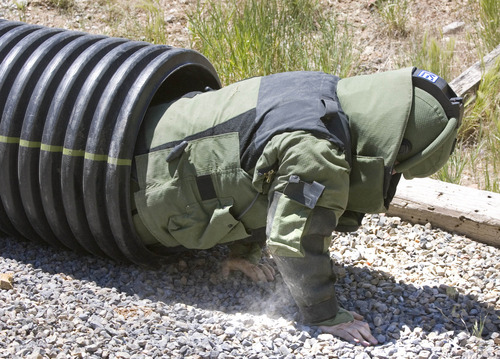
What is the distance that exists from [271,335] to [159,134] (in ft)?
3.27

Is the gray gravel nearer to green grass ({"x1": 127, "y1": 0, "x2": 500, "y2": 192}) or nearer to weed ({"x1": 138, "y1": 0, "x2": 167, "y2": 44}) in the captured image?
green grass ({"x1": 127, "y1": 0, "x2": 500, "y2": 192})

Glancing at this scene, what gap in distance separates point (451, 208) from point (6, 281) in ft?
7.50

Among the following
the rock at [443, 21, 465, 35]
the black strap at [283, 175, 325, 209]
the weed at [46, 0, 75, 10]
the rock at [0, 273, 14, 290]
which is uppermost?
the weed at [46, 0, 75, 10]

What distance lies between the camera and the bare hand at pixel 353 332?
3.02 meters

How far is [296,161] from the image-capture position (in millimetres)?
2832

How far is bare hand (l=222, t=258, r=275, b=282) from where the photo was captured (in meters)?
3.52

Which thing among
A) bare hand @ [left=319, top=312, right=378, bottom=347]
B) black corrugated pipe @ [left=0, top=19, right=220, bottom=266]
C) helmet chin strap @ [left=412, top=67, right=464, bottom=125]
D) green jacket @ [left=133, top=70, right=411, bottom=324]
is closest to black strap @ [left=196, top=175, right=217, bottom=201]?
green jacket @ [left=133, top=70, right=411, bottom=324]

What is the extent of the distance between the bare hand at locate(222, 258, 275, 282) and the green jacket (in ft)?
0.86

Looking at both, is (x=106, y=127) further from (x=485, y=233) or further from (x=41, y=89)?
(x=485, y=233)

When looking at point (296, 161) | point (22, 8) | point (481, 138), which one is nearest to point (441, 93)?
point (296, 161)

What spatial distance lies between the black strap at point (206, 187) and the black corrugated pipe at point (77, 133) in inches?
13.1

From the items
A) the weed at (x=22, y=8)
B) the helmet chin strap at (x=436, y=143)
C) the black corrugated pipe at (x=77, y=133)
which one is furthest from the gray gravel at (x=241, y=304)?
the weed at (x=22, y=8)

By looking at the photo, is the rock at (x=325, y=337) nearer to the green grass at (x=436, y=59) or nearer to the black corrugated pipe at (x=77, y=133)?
the black corrugated pipe at (x=77, y=133)

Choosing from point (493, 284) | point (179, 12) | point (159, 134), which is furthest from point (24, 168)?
point (179, 12)
